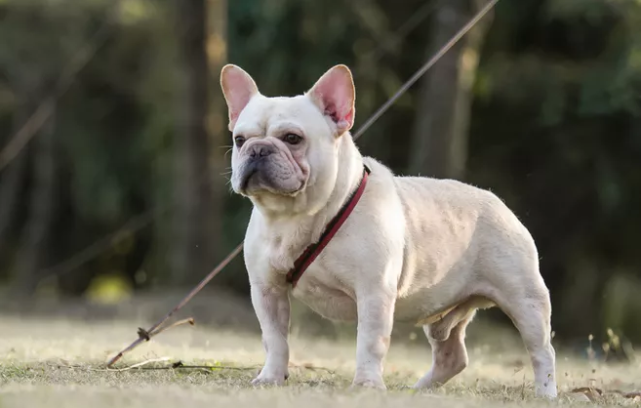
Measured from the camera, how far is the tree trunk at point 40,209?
68.6ft

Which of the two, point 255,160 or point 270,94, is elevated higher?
point 255,160

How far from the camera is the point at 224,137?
16016mm

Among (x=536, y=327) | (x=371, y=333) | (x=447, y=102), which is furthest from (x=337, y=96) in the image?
(x=447, y=102)

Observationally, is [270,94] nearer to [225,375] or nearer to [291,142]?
[225,375]

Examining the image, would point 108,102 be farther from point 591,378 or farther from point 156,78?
point 591,378

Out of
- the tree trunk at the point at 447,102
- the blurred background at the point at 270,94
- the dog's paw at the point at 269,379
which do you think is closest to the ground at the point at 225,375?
the dog's paw at the point at 269,379

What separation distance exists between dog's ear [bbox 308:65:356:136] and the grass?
4.34 feet

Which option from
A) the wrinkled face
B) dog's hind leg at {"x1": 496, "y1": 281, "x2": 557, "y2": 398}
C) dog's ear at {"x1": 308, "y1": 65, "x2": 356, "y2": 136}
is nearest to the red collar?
the wrinkled face

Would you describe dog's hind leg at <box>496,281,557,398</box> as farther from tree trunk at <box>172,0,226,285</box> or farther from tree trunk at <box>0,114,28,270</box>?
tree trunk at <box>0,114,28,270</box>

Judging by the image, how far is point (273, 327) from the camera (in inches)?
221

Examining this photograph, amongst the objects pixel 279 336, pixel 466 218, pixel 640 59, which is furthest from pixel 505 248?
pixel 640 59

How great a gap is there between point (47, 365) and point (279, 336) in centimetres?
139

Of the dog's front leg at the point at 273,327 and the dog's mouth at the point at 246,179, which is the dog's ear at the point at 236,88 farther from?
the dog's front leg at the point at 273,327

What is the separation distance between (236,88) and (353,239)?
3.58 feet
